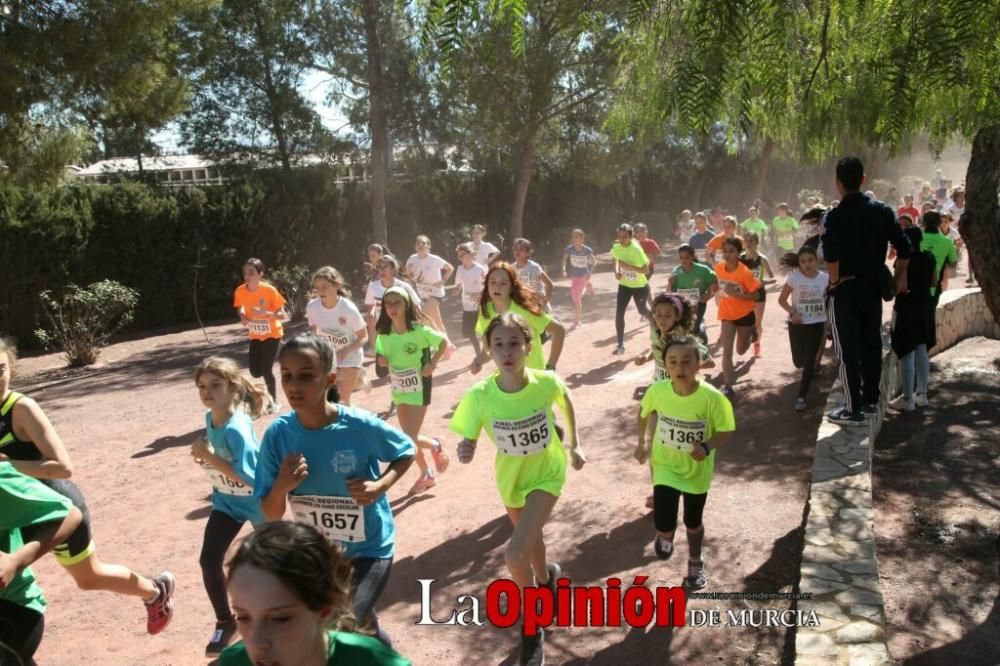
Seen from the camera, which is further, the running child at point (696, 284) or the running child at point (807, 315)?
the running child at point (696, 284)

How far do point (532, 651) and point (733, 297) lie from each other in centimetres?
568

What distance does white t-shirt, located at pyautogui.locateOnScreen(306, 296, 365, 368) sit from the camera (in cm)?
805

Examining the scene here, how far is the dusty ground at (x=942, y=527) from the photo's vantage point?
454 centimetres

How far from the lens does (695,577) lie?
5.05 m

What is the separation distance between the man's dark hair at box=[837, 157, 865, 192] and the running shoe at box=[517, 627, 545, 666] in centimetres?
405

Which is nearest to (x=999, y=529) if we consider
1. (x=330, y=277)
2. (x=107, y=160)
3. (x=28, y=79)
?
(x=330, y=277)

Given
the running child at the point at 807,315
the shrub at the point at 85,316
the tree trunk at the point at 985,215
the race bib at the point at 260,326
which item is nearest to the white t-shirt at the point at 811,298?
the running child at the point at 807,315

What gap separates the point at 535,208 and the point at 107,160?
13442 millimetres

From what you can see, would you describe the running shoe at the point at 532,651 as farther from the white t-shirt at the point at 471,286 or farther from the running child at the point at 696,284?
the white t-shirt at the point at 471,286

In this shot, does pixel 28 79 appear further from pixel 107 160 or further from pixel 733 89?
pixel 107 160

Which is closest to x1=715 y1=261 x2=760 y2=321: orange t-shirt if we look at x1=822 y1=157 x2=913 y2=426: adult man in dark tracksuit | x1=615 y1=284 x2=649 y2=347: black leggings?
x1=822 y1=157 x2=913 y2=426: adult man in dark tracksuit

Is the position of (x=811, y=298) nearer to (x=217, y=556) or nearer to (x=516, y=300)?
(x=516, y=300)

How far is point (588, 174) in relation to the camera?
86.4ft

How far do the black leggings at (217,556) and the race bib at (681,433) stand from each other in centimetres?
245
